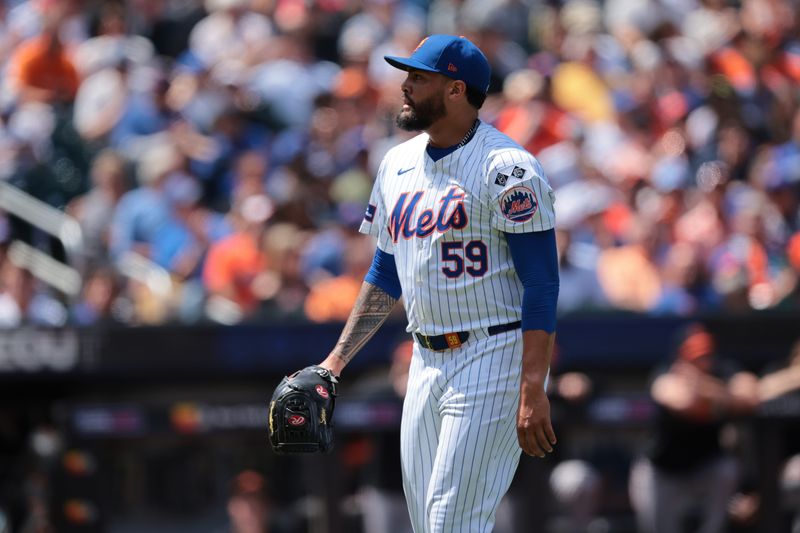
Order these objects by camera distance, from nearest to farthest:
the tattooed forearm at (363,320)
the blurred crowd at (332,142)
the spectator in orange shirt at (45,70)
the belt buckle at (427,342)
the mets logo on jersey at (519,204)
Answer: the mets logo on jersey at (519,204) → the belt buckle at (427,342) → the tattooed forearm at (363,320) → the blurred crowd at (332,142) → the spectator in orange shirt at (45,70)

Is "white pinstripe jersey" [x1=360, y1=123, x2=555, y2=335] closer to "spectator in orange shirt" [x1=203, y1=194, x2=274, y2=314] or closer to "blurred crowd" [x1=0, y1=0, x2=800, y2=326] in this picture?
"blurred crowd" [x1=0, y1=0, x2=800, y2=326]

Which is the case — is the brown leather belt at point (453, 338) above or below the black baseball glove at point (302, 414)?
above

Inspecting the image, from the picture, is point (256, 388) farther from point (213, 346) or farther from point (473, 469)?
point (473, 469)

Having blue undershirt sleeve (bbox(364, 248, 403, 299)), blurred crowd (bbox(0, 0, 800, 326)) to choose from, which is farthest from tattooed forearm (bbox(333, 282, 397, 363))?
blurred crowd (bbox(0, 0, 800, 326))

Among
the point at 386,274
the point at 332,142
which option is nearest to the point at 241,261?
the point at 332,142

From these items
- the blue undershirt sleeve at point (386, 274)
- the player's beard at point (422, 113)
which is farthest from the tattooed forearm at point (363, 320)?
the player's beard at point (422, 113)

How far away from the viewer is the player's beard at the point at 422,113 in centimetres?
437

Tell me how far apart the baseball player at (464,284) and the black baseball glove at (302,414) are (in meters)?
0.26

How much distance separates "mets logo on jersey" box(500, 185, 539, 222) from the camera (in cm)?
417

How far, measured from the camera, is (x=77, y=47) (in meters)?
11.6

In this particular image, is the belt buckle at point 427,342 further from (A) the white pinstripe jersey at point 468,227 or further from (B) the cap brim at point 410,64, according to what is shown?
(B) the cap brim at point 410,64

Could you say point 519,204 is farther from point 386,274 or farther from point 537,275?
point 386,274

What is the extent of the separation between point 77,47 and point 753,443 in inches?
254

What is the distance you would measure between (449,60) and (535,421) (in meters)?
1.13
